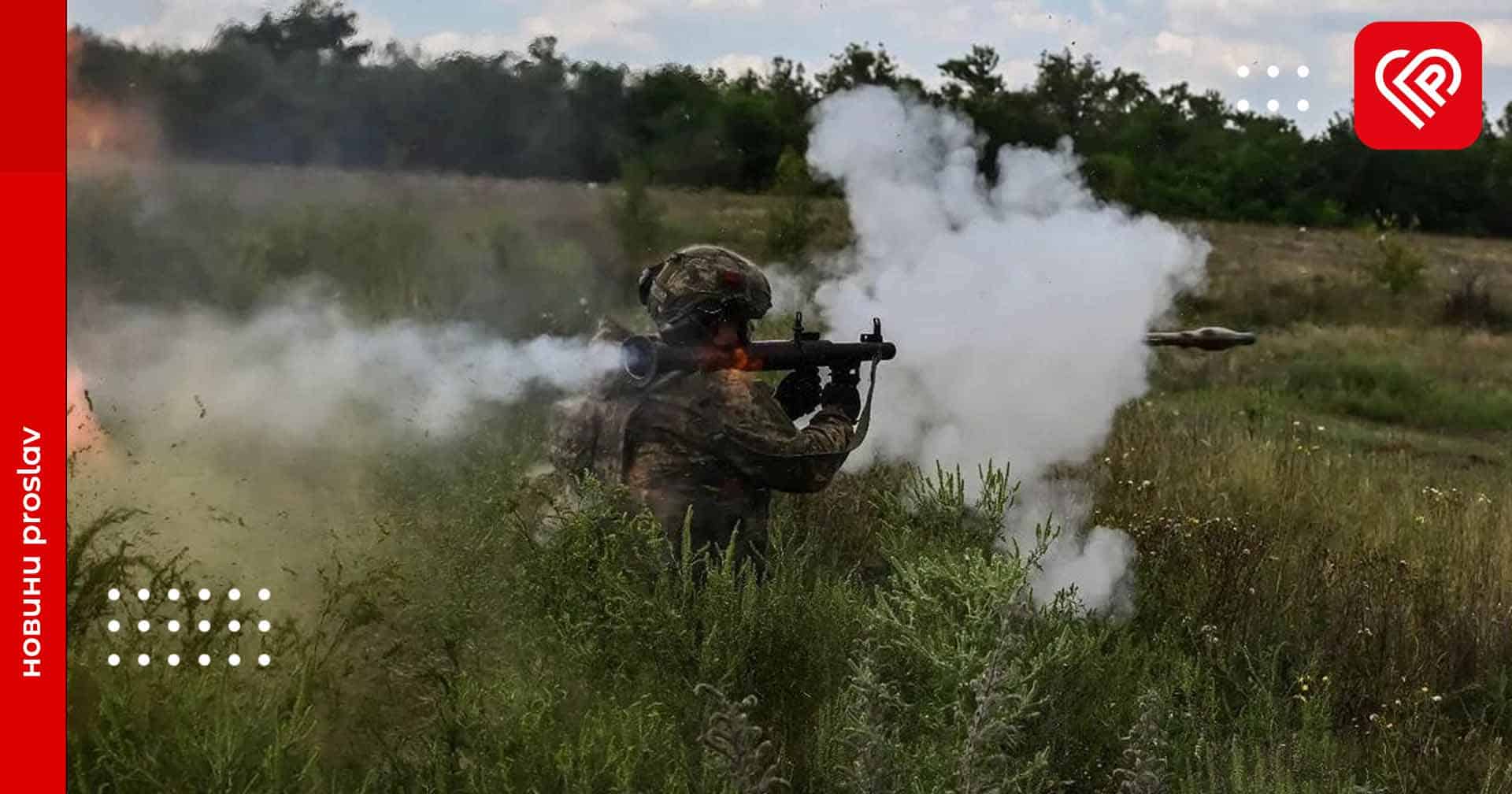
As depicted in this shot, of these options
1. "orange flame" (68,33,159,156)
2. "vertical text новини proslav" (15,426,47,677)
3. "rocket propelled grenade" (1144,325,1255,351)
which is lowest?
"vertical text новини proslav" (15,426,47,677)

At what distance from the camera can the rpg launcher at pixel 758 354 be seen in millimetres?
5133

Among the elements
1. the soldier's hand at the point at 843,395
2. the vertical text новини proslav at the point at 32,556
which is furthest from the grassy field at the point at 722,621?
the soldier's hand at the point at 843,395

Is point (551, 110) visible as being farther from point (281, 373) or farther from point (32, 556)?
point (32, 556)

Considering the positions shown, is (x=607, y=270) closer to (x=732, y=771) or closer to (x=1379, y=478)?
(x=1379, y=478)

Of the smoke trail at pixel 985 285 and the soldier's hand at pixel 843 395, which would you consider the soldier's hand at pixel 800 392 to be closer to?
the soldier's hand at pixel 843 395

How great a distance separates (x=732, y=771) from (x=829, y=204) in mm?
9098

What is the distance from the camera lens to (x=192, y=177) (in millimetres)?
6965

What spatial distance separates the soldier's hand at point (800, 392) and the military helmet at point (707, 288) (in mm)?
369

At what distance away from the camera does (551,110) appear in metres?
8.36

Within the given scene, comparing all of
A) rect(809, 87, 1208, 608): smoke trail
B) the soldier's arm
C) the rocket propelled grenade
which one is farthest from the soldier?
the rocket propelled grenade

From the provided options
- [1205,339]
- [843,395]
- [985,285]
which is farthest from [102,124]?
[1205,339]

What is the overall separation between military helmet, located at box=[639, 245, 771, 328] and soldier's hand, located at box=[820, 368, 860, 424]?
1.39 ft

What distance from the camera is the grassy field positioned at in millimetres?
4207

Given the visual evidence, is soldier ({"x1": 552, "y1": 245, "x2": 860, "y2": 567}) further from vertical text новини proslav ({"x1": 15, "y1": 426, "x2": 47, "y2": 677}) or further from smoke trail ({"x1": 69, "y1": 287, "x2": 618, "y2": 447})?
vertical text новини proslav ({"x1": 15, "y1": 426, "x2": 47, "y2": 677})
